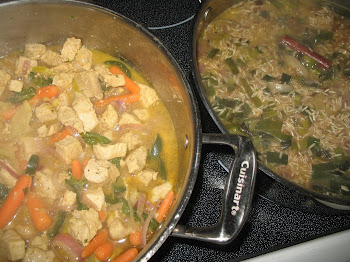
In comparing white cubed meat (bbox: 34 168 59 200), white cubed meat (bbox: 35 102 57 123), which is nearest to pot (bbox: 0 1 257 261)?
white cubed meat (bbox: 35 102 57 123)

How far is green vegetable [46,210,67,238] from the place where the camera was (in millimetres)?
2439

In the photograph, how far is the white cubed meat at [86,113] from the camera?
279cm

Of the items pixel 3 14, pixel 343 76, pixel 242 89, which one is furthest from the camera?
pixel 343 76

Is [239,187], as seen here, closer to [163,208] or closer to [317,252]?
[163,208]

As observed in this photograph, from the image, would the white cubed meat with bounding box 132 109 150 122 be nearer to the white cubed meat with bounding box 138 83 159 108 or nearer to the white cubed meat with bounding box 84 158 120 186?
the white cubed meat with bounding box 138 83 159 108

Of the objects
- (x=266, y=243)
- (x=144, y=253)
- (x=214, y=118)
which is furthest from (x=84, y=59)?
(x=266, y=243)

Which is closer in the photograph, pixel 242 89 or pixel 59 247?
pixel 59 247

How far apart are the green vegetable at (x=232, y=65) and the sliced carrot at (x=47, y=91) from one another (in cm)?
182

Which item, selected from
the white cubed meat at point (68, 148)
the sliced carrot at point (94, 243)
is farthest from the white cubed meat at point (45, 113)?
the sliced carrot at point (94, 243)

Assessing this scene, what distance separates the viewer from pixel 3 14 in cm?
264

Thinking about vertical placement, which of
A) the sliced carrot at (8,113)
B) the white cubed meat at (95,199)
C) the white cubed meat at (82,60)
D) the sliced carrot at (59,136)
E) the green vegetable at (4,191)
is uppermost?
the white cubed meat at (82,60)

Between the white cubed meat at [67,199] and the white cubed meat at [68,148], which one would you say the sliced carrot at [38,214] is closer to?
the white cubed meat at [67,199]

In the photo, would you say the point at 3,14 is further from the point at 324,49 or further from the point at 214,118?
the point at 324,49

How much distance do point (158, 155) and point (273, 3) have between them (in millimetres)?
2663
